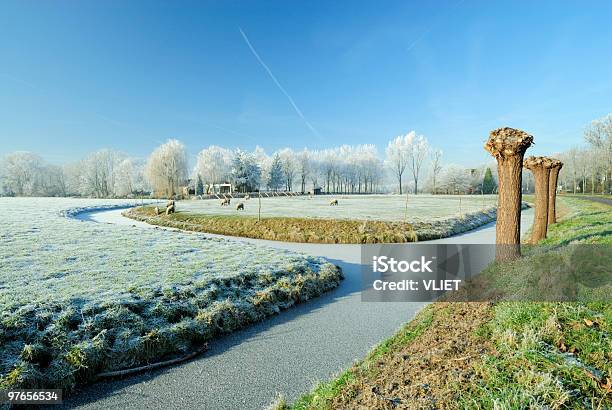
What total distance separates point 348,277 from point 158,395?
668cm

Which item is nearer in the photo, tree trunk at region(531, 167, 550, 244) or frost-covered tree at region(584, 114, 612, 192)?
tree trunk at region(531, 167, 550, 244)

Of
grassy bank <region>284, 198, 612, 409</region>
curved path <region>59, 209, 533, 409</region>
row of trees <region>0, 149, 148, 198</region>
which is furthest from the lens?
row of trees <region>0, 149, 148, 198</region>

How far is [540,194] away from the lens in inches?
477

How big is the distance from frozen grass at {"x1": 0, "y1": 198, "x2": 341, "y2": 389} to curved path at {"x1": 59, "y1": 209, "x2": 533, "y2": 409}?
0.40 m

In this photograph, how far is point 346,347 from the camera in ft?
17.5

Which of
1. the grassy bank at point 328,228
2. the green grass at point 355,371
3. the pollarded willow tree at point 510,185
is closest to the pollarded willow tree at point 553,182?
the grassy bank at point 328,228

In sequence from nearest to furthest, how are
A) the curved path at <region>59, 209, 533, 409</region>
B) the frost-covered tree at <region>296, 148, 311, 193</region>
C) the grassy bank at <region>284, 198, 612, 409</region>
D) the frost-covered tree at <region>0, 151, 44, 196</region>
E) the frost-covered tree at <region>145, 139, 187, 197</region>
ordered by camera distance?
the grassy bank at <region>284, 198, 612, 409</region>
the curved path at <region>59, 209, 533, 409</region>
the frost-covered tree at <region>145, 139, 187, 197</region>
the frost-covered tree at <region>0, 151, 44, 196</region>
the frost-covered tree at <region>296, 148, 311, 193</region>

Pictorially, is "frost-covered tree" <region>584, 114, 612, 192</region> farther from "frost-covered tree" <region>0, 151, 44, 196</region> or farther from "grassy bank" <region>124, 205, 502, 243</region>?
"frost-covered tree" <region>0, 151, 44, 196</region>

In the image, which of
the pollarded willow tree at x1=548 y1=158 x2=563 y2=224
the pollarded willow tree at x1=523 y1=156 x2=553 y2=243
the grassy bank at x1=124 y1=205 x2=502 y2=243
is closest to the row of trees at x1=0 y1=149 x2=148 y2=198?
the grassy bank at x1=124 y1=205 x2=502 y2=243

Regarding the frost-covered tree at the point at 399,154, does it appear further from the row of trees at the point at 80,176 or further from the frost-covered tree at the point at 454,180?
the row of trees at the point at 80,176

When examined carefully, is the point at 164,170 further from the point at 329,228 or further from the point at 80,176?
the point at 329,228

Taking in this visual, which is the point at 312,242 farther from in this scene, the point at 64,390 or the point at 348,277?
the point at 64,390

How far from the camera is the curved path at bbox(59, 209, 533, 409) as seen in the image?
3992mm

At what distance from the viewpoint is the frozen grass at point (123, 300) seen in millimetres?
4465
